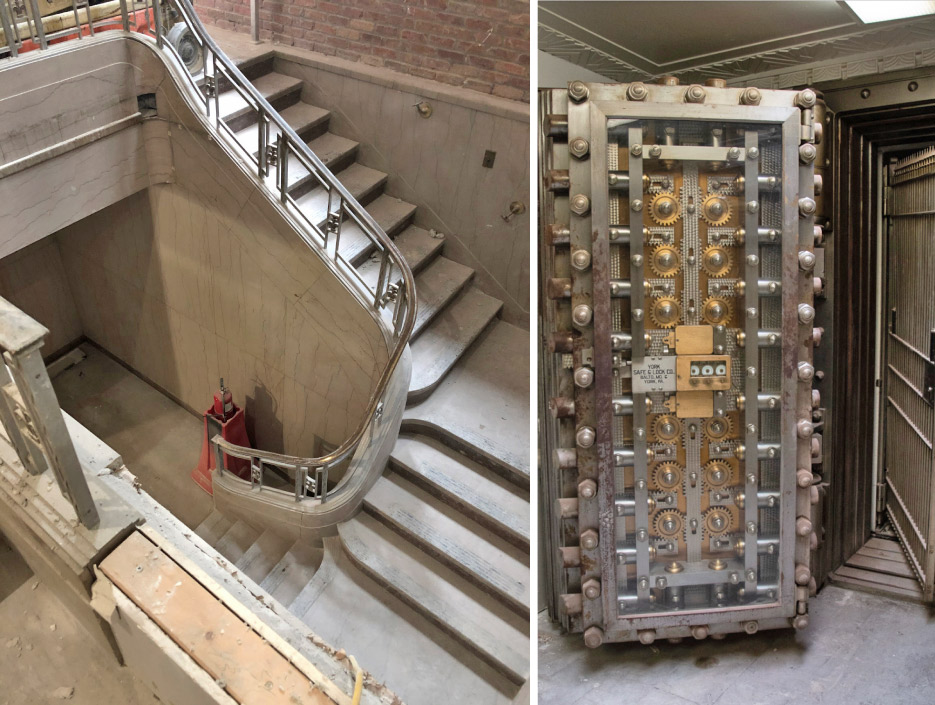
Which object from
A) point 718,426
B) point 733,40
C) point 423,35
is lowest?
point 718,426

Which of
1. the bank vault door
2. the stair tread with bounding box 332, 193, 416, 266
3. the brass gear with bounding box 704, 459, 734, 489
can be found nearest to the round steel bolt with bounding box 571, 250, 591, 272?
the brass gear with bounding box 704, 459, 734, 489

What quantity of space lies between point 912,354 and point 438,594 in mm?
3087

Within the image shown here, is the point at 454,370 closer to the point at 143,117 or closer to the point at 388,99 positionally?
the point at 388,99

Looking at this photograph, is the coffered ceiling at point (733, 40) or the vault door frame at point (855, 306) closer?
the coffered ceiling at point (733, 40)

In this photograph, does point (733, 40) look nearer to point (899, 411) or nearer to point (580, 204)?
point (580, 204)

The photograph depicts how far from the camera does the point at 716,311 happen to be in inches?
113

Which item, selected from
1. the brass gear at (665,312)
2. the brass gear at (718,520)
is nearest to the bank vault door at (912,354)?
the brass gear at (718,520)

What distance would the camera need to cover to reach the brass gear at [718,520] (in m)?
3.07

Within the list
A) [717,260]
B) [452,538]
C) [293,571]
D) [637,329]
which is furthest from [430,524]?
[717,260]

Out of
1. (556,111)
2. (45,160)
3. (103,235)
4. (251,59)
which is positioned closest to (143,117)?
(45,160)

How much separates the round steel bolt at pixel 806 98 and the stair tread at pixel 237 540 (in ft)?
14.3

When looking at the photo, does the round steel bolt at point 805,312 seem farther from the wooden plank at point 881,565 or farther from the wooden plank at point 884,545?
the wooden plank at point 884,545

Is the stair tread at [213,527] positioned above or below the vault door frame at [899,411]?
below

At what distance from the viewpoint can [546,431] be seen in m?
3.20
